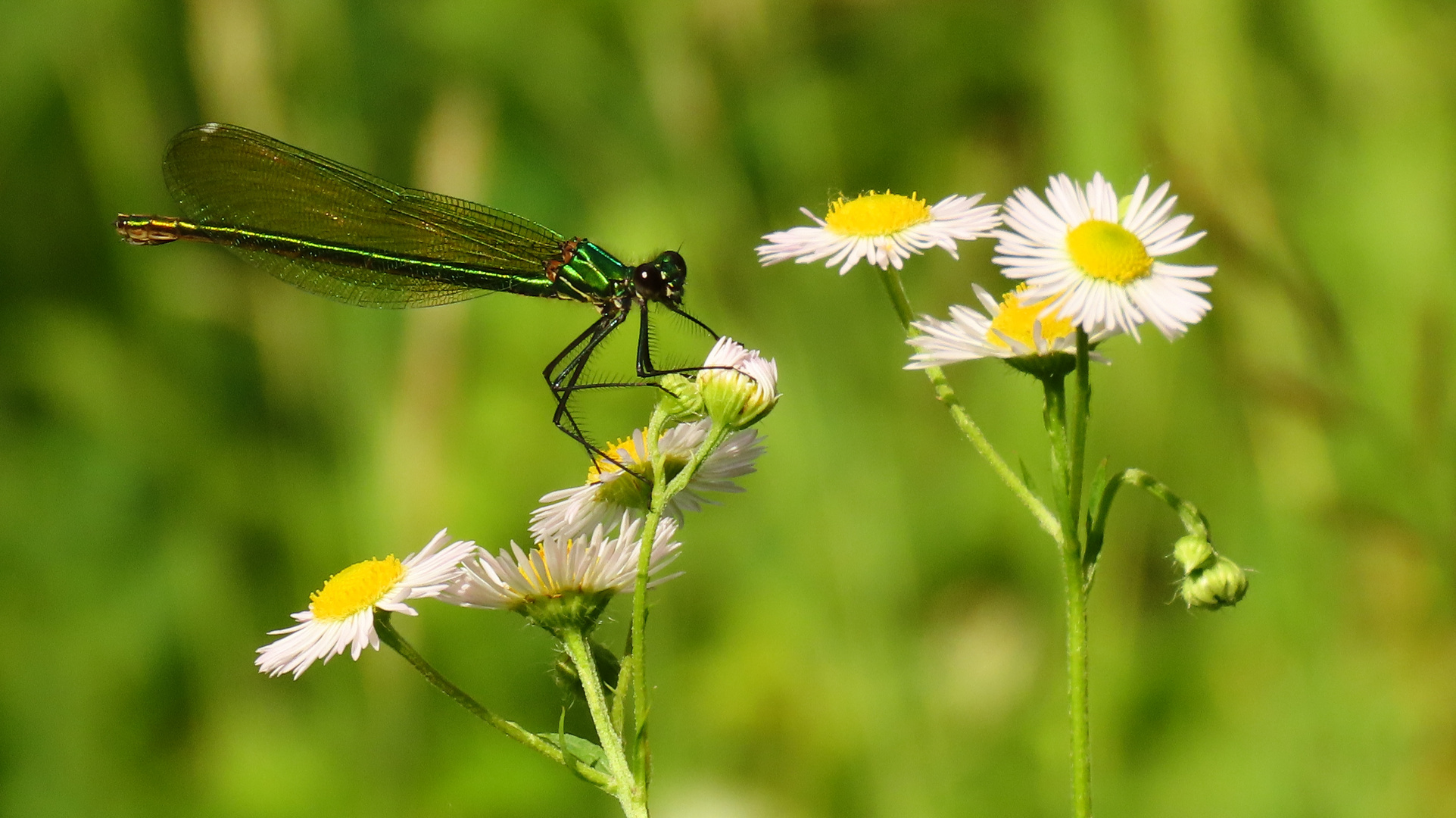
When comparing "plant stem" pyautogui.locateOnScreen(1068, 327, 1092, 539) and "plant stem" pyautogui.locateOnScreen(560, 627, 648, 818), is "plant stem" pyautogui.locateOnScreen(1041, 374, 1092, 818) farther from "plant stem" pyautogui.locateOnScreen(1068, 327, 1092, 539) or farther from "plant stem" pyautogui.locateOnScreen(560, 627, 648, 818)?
"plant stem" pyautogui.locateOnScreen(560, 627, 648, 818)

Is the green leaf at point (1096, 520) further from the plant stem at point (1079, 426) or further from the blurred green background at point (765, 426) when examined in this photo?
the blurred green background at point (765, 426)

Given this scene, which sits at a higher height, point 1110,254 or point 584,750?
point 1110,254

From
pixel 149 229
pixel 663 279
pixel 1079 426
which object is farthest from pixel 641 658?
pixel 149 229

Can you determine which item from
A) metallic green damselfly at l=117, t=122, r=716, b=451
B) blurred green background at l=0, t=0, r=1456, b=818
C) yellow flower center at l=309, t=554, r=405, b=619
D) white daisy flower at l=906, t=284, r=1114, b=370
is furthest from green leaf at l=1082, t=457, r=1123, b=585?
blurred green background at l=0, t=0, r=1456, b=818

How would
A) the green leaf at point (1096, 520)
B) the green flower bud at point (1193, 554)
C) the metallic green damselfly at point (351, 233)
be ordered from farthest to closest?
1. the metallic green damselfly at point (351, 233)
2. the green flower bud at point (1193, 554)
3. the green leaf at point (1096, 520)

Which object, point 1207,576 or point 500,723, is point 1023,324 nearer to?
point 1207,576

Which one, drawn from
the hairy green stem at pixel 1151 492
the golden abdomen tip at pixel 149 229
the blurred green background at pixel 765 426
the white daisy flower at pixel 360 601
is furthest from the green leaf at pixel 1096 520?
the golden abdomen tip at pixel 149 229

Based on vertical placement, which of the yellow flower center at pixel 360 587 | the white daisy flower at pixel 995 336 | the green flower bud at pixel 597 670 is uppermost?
the white daisy flower at pixel 995 336
